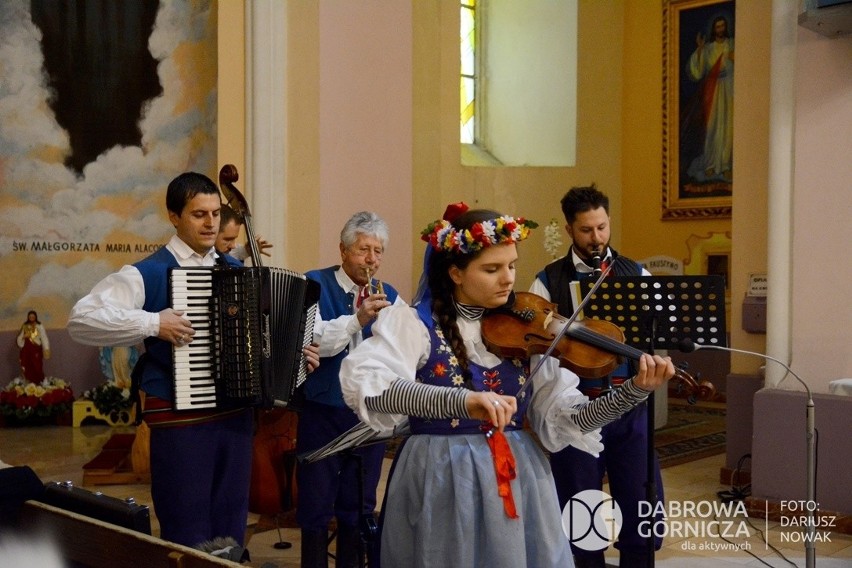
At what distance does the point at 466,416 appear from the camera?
2670 millimetres

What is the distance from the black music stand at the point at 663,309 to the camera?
3.57m

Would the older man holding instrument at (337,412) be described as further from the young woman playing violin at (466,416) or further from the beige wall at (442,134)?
the beige wall at (442,134)

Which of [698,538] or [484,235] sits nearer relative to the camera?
[484,235]

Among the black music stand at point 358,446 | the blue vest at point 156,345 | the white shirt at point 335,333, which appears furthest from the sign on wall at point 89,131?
the black music stand at point 358,446

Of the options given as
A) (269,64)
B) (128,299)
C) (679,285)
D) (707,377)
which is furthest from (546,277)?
(707,377)

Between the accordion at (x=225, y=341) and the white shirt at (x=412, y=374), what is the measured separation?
2.33 feet

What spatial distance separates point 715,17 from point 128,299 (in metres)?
9.43

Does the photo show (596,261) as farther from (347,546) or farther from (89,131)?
(89,131)

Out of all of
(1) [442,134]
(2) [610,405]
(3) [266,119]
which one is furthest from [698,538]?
(1) [442,134]

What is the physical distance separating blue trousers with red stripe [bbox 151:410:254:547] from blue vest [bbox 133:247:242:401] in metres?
0.15

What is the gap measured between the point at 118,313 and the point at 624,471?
2017mm

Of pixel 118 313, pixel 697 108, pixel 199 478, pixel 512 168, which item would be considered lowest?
pixel 199 478

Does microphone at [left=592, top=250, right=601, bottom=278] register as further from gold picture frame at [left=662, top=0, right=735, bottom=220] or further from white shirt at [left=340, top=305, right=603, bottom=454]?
gold picture frame at [left=662, top=0, right=735, bottom=220]

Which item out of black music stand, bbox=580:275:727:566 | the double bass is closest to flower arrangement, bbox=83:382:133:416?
the double bass
